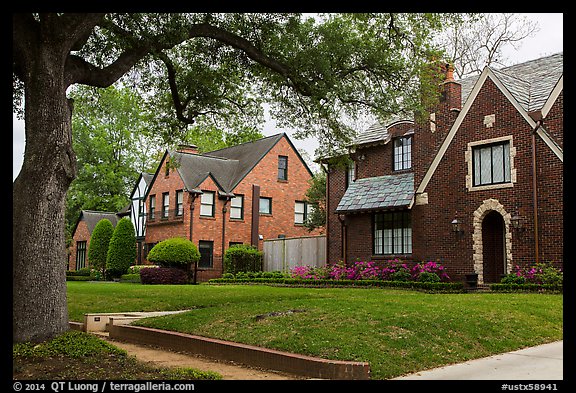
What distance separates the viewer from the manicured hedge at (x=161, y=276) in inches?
1215

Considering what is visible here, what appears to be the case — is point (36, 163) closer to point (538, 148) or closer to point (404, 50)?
point (404, 50)

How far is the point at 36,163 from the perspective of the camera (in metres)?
9.34

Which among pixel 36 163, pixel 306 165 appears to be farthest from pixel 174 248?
pixel 36 163

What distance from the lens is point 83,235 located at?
48062 millimetres

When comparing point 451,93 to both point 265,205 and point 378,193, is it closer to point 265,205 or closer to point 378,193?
point 378,193

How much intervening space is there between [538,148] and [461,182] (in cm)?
332

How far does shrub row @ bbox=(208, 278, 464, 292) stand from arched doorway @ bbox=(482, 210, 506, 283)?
1.31 m

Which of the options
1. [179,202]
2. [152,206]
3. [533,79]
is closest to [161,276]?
[179,202]

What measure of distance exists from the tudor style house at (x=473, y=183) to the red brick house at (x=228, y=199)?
11.2 m

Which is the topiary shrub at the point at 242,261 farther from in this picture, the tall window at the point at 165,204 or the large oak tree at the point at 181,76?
the large oak tree at the point at 181,76

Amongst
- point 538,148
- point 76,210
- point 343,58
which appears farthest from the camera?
point 76,210

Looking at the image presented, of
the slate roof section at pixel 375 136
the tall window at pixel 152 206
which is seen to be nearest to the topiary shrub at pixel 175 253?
the tall window at pixel 152 206

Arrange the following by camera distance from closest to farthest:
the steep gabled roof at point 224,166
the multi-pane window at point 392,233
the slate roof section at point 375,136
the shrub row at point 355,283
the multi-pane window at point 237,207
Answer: the shrub row at point 355,283, the multi-pane window at point 392,233, the slate roof section at point 375,136, the steep gabled roof at point 224,166, the multi-pane window at point 237,207

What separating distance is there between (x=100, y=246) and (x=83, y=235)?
7752mm
